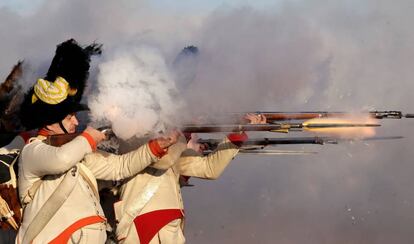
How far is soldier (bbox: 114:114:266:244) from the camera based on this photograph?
7344 mm

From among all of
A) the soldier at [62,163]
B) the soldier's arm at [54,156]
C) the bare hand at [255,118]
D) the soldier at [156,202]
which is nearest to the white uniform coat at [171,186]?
the soldier at [156,202]

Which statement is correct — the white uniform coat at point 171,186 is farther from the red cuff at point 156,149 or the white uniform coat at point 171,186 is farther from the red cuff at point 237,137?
the red cuff at point 156,149

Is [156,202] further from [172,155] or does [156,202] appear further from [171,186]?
[172,155]

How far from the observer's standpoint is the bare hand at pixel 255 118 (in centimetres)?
708

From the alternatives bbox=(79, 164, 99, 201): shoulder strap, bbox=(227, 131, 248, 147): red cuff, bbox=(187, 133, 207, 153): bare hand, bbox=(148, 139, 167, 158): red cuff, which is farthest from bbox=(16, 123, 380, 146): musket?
bbox=(187, 133, 207, 153): bare hand

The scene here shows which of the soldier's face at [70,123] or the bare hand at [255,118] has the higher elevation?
the bare hand at [255,118]

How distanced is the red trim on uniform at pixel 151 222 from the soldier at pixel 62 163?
0.82 meters

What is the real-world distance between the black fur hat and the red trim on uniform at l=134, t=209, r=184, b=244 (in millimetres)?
1417

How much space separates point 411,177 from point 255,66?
6.67 metres

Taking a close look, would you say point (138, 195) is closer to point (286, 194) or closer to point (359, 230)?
point (359, 230)

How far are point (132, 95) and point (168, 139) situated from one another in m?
0.47

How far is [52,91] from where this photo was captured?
20.7 ft

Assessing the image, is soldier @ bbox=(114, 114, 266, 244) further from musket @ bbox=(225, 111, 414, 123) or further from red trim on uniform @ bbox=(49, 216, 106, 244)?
red trim on uniform @ bbox=(49, 216, 106, 244)

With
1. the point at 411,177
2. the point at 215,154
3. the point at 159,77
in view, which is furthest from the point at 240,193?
the point at 159,77
